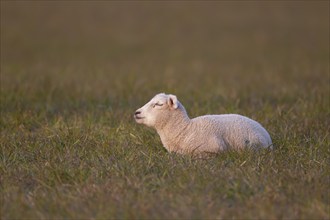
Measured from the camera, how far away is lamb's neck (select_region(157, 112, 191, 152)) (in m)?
7.09

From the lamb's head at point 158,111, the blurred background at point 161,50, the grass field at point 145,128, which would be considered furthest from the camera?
the blurred background at point 161,50

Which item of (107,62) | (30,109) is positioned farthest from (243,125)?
(107,62)

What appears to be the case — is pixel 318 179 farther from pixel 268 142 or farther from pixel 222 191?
pixel 268 142

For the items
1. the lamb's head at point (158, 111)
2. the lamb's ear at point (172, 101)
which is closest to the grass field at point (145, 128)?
the lamb's head at point (158, 111)

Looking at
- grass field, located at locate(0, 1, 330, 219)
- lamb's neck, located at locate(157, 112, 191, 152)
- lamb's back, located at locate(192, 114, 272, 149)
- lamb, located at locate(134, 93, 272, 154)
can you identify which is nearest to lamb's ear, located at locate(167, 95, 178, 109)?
lamb, located at locate(134, 93, 272, 154)

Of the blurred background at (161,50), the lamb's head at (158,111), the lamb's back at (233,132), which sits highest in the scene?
the lamb's head at (158,111)

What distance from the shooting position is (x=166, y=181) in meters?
5.80

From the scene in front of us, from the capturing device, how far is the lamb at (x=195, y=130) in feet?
22.8

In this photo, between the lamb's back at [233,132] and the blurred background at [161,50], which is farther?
the blurred background at [161,50]

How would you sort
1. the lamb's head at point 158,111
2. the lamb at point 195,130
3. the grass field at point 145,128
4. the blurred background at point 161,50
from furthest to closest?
1. the blurred background at point 161,50
2. the lamb's head at point 158,111
3. the lamb at point 195,130
4. the grass field at point 145,128

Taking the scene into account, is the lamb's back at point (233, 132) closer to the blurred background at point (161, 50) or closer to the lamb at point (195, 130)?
the lamb at point (195, 130)

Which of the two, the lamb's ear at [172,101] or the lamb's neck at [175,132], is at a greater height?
the lamb's ear at [172,101]

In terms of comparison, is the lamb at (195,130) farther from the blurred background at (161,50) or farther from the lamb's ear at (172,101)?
the blurred background at (161,50)

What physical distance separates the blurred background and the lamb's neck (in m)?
3.34
